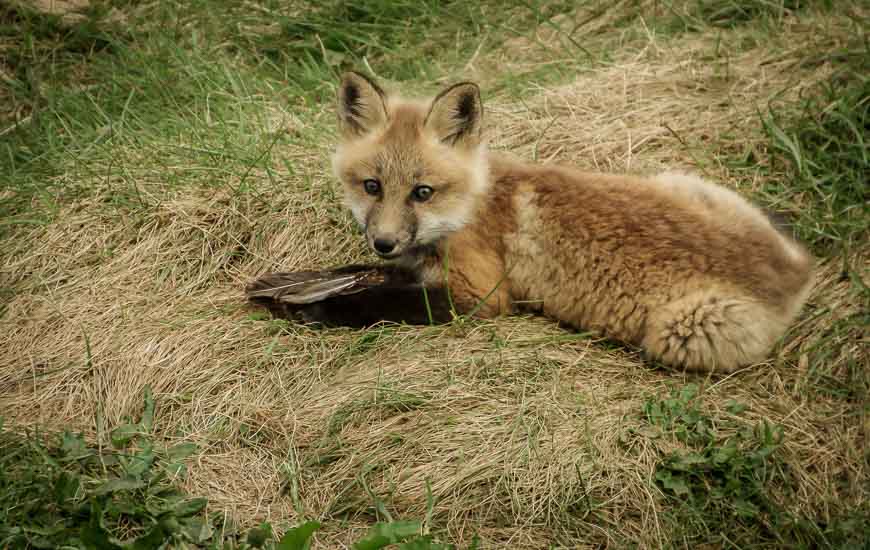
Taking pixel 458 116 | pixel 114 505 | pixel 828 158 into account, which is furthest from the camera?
pixel 828 158

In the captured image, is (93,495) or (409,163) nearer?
(93,495)

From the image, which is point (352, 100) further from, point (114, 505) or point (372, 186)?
point (114, 505)

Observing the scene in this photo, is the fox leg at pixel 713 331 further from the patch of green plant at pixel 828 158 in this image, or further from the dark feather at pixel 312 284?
the dark feather at pixel 312 284

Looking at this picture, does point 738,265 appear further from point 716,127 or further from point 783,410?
point 716,127

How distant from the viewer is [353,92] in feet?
12.6

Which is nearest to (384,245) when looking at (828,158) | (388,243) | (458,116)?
(388,243)

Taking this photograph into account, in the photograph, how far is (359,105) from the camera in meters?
3.88

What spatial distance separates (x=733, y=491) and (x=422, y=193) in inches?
76.1

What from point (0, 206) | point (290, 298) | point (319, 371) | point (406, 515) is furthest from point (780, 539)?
point (0, 206)

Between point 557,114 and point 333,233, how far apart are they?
6.07ft

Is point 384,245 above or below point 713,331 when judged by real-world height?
above

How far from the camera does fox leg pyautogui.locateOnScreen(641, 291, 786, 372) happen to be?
136 inches

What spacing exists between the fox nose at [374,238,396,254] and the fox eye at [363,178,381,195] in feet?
1.09

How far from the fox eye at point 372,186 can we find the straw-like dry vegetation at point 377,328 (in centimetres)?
62
